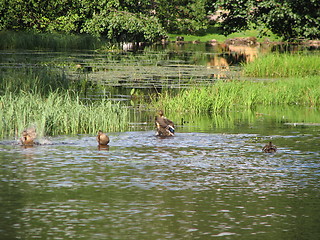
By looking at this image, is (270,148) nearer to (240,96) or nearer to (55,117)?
(55,117)

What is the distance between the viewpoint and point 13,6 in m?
61.1

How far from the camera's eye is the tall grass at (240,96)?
2373cm

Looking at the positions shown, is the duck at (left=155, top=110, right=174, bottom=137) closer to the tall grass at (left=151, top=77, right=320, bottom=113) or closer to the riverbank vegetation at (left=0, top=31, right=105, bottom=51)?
the tall grass at (left=151, top=77, right=320, bottom=113)

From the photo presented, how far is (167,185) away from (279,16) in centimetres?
2395

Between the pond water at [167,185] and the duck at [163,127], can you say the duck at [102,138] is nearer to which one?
the pond water at [167,185]

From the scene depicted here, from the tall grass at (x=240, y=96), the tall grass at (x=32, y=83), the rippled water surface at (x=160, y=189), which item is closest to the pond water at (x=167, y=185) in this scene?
the rippled water surface at (x=160, y=189)

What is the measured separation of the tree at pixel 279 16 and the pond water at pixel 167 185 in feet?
49.7

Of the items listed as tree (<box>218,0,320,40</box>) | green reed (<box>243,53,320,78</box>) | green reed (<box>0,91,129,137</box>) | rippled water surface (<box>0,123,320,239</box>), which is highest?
tree (<box>218,0,320,40</box>)

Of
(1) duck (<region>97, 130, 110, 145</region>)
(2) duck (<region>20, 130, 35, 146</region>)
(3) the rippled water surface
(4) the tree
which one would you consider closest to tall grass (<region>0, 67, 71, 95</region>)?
(2) duck (<region>20, 130, 35, 146</region>)

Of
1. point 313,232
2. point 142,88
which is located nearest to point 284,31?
point 142,88

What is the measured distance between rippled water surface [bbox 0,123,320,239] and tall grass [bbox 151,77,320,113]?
598 cm

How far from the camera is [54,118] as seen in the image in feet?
61.3

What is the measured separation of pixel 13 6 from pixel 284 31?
2956 centimetres

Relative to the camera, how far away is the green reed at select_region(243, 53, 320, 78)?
32.9 meters
